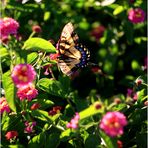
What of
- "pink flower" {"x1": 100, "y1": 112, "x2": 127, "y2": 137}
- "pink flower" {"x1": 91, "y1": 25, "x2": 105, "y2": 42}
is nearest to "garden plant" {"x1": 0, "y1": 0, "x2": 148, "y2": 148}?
"pink flower" {"x1": 100, "y1": 112, "x2": 127, "y2": 137}

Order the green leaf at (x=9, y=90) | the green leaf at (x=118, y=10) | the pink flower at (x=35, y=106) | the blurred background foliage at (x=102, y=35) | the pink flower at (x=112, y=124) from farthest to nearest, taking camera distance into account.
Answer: the blurred background foliage at (x=102, y=35), the green leaf at (x=118, y=10), the pink flower at (x=35, y=106), the green leaf at (x=9, y=90), the pink flower at (x=112, y=124)

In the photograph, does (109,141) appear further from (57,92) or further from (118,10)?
(118,10)

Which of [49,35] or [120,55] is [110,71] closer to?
[120,55]

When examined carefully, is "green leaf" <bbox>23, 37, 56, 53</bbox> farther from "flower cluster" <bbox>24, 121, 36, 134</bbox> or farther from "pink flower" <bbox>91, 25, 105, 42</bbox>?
"pink flower" <bbox>91, 25, 105, 42</bbox>

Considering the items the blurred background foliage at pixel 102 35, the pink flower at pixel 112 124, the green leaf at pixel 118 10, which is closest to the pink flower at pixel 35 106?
the pink flower at pixel 112 124

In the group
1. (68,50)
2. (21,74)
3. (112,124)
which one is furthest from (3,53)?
(112,124)

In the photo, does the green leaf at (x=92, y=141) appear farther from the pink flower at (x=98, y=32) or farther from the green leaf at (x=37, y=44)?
the pink flower at (x=98, y=32)
